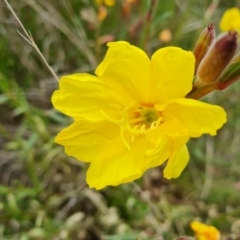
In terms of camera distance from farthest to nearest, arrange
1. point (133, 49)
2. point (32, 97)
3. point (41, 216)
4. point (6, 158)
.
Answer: point (32, 97) < point (6, 158) < point (41, 216) < point (133, 49)

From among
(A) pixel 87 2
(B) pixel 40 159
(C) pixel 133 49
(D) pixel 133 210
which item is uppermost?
(C) pixel 133 49

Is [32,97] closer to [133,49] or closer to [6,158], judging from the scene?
[6,158]

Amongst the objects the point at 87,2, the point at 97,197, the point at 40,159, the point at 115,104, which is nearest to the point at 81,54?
the point at 87,2

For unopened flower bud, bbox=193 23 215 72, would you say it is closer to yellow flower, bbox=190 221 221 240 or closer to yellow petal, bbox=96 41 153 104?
yellow petal, bbox=96 41 153 104

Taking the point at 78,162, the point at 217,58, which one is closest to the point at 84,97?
the point at 217,58

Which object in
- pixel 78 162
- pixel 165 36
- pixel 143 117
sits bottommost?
pixel 78 162

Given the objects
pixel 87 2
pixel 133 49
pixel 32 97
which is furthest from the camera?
pixel 87 2

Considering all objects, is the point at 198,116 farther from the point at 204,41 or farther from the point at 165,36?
the point at 165,36

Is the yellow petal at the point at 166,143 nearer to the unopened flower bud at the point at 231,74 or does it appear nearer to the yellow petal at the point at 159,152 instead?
the yellow petal at the point at 159,152
